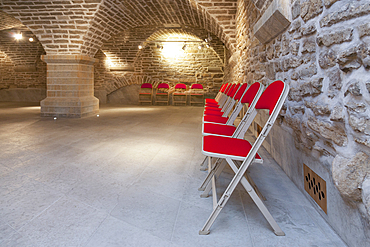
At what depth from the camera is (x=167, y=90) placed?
36.6 feet

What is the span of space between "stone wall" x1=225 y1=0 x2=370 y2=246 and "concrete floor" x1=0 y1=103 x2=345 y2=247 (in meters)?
0.23

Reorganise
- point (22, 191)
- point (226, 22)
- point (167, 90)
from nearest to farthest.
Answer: point (22, 191)
point (226, 22)
point (167, 90)

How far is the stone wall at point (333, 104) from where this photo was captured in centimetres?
115

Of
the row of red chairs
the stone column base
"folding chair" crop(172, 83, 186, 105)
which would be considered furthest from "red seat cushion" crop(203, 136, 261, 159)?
"folding chair" crop(172, 83, 186, 105)

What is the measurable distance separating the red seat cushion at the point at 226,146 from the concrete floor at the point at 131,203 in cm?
42

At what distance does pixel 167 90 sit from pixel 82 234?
9.97 meters

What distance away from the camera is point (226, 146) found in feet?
5.43

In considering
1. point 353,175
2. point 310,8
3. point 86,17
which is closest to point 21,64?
point 86,17

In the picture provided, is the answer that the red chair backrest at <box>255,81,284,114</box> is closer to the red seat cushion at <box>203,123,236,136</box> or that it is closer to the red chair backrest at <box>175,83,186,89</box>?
the red seat cushion at <box>203,123,236,136</box>

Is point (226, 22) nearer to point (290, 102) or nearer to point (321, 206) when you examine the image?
point (290, 102)

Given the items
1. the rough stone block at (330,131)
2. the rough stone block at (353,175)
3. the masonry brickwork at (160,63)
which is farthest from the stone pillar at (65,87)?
the rough stone block at (353,175)

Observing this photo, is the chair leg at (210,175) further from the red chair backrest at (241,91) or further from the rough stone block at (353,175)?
the red chair backrest at (241,91)


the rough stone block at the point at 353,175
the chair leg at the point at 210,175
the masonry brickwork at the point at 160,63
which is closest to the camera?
the rough stone block at the point at 353,175

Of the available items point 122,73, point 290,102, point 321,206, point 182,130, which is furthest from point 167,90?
point 321,206
